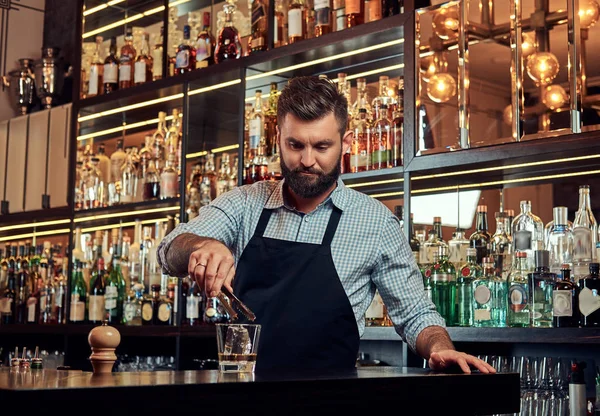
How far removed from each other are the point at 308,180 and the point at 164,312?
192cm

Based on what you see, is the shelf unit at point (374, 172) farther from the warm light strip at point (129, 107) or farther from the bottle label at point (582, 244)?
the bottle label at point (582, 244)

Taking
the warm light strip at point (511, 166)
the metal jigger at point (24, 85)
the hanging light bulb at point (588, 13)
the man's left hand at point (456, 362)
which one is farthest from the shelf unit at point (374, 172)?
the metal jigger at point (24, 85)

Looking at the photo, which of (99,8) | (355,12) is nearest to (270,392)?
(355,12)

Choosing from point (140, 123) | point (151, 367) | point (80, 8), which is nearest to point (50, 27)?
point (80, 8)

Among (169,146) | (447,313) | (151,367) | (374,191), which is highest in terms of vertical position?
(169,146)

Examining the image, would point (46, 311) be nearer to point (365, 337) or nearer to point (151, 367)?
point (151, 367)

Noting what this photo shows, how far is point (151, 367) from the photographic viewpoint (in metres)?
4.00

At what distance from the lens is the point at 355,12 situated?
3.29m

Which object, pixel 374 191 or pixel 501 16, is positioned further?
pixel 374 191

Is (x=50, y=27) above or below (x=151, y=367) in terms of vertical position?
above

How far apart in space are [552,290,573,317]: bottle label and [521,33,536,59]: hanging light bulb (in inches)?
29.5

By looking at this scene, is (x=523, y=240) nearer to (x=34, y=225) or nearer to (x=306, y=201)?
(x=306, y=201)

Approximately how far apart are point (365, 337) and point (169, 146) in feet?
5.47

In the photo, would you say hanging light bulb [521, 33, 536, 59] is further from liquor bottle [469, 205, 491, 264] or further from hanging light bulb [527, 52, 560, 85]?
liquor bottle [469, 205, 491, 264]
